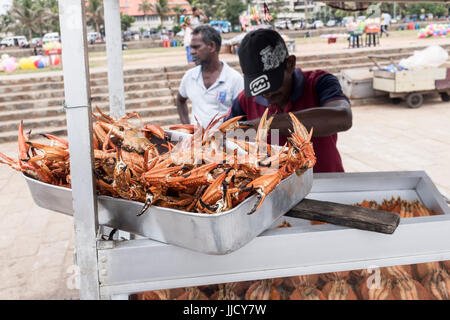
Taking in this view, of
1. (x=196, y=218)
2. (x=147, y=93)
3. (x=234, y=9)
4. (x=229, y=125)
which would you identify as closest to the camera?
(x=196, y=218)

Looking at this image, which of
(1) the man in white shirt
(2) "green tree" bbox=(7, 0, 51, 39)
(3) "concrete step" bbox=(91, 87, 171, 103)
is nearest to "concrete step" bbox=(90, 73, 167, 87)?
(3) "concrete step" bbox=(91, 87, 171, 103)

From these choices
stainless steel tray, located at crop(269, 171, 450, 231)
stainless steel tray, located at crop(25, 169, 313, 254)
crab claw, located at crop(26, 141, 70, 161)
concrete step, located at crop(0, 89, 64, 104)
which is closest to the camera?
stainless steel tray, located at crop(25, 169, 313, 254)

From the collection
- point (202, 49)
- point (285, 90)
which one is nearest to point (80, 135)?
point (285, 90)

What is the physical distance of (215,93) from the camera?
11.9 feet

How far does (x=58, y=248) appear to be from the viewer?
13.3ft

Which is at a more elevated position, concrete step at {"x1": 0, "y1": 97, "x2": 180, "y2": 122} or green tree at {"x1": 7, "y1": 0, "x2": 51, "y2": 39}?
green tree at {"x1": 7, "y1": 0, "x2": 51, "y2": 39}

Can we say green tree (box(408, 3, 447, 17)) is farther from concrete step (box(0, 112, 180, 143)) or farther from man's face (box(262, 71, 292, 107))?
man's face (box(262, 71, 292, 107))

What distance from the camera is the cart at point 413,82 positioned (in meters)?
9.62

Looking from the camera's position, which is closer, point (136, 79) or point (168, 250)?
point (168, 250)

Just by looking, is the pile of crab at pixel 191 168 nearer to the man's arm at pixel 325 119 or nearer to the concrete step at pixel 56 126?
the man's arm at pixel 325 119

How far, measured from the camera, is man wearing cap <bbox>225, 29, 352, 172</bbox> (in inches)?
67.6

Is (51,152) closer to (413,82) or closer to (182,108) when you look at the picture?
(182,108)

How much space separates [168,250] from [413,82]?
9.82 meters
